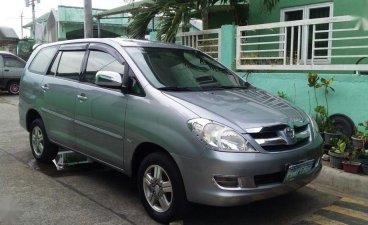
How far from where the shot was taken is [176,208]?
3.86m

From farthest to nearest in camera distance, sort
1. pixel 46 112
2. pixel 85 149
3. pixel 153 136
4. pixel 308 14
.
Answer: pixel 308 14, pixel 46 112, pixel 85 149, pixel 153 136

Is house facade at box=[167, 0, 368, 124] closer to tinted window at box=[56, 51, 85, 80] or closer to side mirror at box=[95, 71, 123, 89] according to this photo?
side mirror at box=[95, 71, 123, 89]

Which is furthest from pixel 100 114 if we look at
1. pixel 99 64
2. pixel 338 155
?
pixel 338 155

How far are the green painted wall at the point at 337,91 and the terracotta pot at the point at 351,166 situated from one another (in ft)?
4.37

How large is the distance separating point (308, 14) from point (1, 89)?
12919mm

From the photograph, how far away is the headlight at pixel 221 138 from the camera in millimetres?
3609

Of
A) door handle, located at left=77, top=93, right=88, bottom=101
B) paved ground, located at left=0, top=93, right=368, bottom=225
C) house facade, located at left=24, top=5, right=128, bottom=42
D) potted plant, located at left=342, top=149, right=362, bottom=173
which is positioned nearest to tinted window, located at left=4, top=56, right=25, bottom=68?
house facade, located at left=24, top=5, right=128, bottom=42

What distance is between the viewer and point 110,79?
443 cm

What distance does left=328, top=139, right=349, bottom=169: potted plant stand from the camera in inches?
216

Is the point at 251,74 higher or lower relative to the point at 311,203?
higher

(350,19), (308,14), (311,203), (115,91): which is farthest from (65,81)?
(308,14)

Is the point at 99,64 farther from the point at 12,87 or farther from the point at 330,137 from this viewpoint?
the point at 12,87

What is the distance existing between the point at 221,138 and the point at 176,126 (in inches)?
16.8

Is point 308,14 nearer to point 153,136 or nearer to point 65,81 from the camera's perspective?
point 65,81
